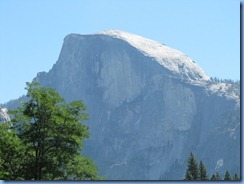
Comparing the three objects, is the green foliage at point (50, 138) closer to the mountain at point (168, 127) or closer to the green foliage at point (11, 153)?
the green foliage at point (11, 153)

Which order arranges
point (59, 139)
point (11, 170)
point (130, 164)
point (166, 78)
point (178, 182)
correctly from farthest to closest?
point (166, 78)
point (130, 164)
point (59, 139)
point (11, 170)
point (178, 182)

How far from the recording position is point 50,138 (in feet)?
51.5

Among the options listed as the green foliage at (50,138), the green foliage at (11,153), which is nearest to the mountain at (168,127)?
the green foliage at (50,138)

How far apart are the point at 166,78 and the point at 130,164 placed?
37.5 m

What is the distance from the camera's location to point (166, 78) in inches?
7662

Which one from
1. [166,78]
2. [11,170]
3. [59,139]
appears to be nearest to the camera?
[11,170]

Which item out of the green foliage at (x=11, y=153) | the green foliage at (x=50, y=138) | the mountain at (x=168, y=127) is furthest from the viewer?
the mountain at (x=168, y=127)

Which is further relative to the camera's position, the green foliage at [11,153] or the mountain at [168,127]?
A: the mountain at [168,127]

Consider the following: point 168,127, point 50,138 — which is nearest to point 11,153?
point 50,138

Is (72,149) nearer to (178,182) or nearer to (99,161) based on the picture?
(178,182)

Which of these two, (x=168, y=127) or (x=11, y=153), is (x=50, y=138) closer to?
(x=11, y=153)

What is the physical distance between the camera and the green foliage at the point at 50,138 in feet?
49.4

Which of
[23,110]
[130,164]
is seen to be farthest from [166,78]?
[23,110]

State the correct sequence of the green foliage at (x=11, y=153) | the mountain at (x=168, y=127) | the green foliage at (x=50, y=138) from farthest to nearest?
the mountain at (x=168, y=127) → the green foliage at (x=50, y=138) → the green foliage at (x=11, y=153)
